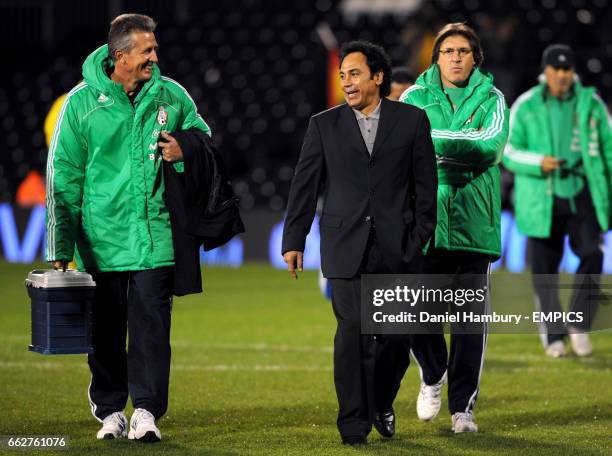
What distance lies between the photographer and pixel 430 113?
7.66 m

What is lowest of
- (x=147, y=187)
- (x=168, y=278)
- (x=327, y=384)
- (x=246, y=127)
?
(x=327, y=384)

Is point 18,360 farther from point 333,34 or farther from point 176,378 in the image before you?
point 333,34

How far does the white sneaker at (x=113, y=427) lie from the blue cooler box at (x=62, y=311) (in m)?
0.53

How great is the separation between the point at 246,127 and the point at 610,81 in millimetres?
7269

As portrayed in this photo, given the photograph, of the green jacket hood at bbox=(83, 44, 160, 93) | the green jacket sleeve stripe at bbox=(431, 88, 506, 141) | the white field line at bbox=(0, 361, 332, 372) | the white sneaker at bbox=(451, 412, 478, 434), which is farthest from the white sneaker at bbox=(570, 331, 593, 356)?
the green jacket hood at bbox=(83, 44, 160, 93)

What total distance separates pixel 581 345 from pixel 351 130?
195 inches

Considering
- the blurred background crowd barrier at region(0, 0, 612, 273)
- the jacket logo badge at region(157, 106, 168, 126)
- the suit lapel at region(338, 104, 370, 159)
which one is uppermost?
the blurred background crowd barrier at region(0, 0, 612, 273)

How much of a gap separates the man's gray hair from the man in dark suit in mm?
1016

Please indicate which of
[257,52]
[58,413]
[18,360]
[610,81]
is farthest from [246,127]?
[58,413]

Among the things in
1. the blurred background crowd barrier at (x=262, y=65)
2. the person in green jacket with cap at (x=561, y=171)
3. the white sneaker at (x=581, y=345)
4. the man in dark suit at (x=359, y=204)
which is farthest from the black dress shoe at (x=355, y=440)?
the blurred background crowd barrier at (x=262, y=65)

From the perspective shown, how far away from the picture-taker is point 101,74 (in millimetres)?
7164

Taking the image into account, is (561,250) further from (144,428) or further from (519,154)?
(144,428)

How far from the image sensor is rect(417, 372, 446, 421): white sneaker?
7930mm

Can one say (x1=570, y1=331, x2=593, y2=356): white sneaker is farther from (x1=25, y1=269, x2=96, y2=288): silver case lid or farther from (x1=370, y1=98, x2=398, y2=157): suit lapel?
(x1=25, y1=269, x2=96, y2=288): silver case lid
